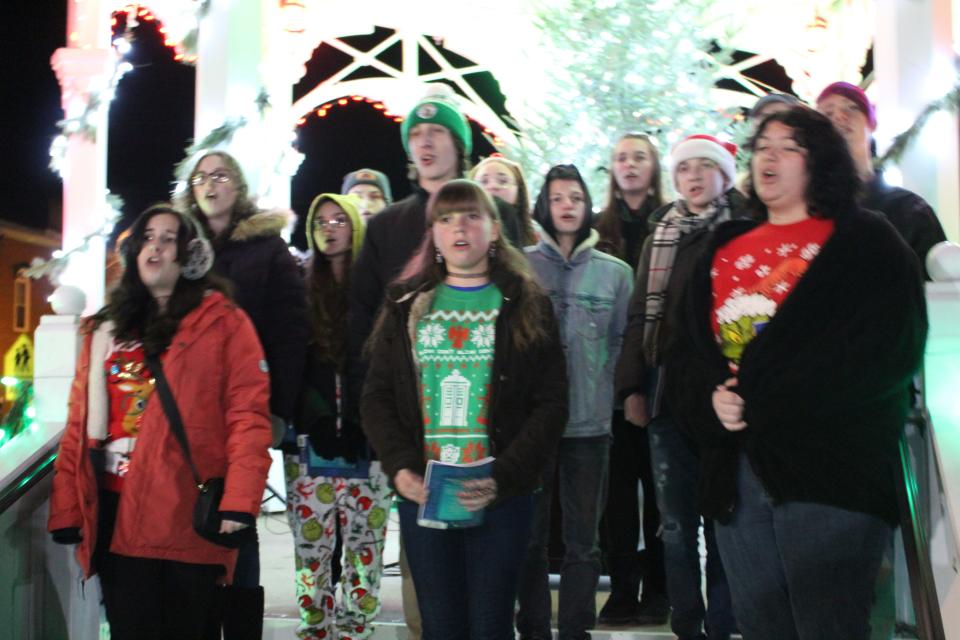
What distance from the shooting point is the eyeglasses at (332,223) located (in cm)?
461

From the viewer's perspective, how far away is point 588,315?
14.1 feet

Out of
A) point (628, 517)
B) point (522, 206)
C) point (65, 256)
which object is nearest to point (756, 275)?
point (628, 517)

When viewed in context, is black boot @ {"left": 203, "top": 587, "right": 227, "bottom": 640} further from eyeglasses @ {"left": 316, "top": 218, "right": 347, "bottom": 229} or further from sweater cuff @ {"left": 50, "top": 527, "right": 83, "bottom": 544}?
eyeglasses @ {"left": 316, "top": 218, "right": 347, "bottom": 229}

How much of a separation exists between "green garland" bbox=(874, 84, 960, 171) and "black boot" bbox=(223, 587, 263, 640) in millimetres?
4021

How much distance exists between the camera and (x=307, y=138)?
18531mm

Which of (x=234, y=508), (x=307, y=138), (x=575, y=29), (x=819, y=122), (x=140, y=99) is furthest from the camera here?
(x=307, y=138)

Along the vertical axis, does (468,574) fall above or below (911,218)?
below

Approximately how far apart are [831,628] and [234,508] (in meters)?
1.76

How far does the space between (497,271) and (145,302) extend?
1.18m

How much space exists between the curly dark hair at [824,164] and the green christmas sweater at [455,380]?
100cm

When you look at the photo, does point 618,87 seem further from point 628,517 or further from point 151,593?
point 151,593

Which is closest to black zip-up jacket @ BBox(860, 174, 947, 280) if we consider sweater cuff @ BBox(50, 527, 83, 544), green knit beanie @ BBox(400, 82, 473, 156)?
green knit beanie @ BBox(400, 82, 473, 156)

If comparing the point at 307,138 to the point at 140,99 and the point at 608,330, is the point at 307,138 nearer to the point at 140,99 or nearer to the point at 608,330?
the point at 140,99

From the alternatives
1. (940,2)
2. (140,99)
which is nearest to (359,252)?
(940,2)
